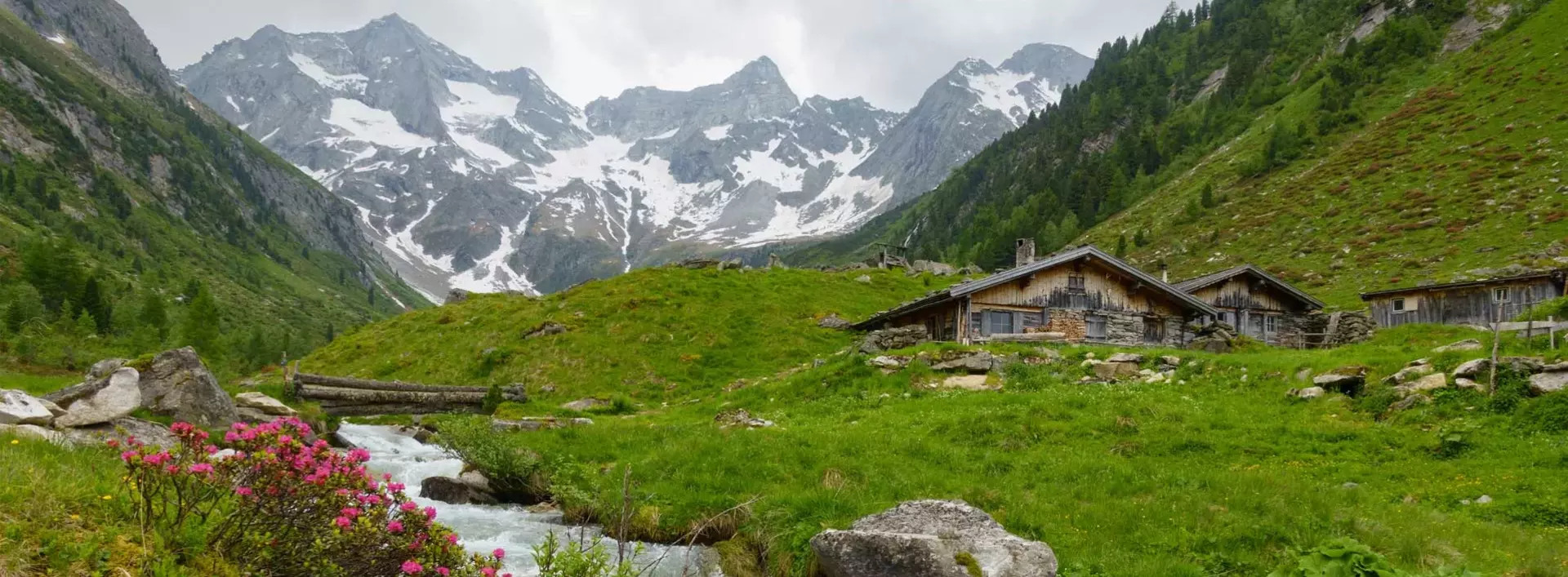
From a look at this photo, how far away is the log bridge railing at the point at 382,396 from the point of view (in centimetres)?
3109

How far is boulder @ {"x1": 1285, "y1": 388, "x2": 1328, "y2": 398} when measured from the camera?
19.3m

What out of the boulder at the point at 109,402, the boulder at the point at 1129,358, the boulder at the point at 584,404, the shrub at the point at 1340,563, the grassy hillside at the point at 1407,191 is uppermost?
the grassy hillside at the point at 1407,191

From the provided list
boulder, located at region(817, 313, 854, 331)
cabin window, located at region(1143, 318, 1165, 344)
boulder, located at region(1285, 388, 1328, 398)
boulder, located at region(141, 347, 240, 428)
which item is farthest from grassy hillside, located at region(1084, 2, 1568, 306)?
boulder, located at region(141, 347, 240, 428)

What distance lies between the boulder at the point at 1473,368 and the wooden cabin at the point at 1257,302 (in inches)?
1003

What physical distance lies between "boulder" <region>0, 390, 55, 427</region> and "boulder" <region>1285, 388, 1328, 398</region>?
2701cm

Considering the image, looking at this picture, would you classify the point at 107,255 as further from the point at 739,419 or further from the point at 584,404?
the point at 739,419

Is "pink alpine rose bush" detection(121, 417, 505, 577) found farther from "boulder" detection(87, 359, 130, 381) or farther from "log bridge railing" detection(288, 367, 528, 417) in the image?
"log bridge railing" detection(288, 367, 528, 417)

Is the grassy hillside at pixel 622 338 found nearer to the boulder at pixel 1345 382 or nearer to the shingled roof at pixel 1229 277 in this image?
the shingled roof at pixel 1229 277

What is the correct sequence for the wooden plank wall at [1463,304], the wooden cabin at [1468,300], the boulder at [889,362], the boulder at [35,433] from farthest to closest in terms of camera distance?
the wooden plank wall at [1463,304], the wooden cabin at [1468,300], the boulder at [889,362], the boulder at [35,433]

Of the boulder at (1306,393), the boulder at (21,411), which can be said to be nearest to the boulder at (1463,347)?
the boulder at (1306,393)

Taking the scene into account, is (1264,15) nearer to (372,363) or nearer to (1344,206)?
(1344,206)

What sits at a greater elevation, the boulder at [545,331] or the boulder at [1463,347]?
the boulder at [1463,347]

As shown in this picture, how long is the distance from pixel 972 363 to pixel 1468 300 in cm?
2994

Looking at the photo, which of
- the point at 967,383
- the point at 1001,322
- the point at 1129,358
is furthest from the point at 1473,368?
the point at 1001,322
